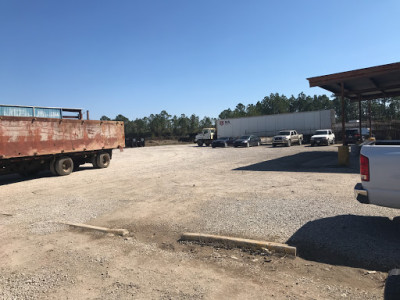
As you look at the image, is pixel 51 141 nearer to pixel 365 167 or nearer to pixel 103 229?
pixel 103 229

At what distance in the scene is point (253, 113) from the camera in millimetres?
114375

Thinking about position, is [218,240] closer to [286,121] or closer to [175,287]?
[175,287]

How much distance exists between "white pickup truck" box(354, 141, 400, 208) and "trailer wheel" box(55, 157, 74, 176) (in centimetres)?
1359

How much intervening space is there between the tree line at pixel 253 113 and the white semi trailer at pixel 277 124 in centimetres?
2722

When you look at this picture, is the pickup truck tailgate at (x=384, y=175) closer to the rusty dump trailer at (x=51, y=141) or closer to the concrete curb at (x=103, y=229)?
the concrete curb at (x=103, y=229)

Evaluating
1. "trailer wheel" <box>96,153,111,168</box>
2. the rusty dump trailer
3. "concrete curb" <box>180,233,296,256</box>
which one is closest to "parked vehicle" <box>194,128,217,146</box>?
the rusty dump trailer

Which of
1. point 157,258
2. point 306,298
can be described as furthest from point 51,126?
point 306,298

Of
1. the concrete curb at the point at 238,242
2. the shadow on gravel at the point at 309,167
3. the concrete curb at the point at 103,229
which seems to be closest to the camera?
the concrete curb at the point at 238,242

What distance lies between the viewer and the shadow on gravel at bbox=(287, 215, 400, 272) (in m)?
3.97

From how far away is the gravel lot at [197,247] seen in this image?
3.48m

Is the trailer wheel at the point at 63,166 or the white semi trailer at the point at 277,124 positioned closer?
the trailer wheel at the point at 63,166

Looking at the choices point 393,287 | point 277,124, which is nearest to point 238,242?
point 393,287

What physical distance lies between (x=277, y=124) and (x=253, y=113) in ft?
250

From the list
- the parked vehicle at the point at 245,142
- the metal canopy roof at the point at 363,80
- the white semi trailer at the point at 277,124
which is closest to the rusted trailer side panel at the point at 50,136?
the metal canopy roof at the point at 363,80
